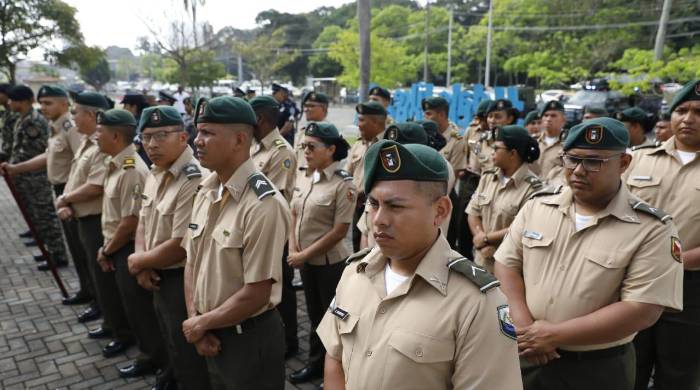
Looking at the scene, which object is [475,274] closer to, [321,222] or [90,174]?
[321,222]

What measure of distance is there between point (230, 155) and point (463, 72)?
3960 centimetres

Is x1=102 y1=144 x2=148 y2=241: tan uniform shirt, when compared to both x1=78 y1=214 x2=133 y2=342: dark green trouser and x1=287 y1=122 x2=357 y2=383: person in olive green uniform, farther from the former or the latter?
x1=287 y1=122 x2=357 y2=383: person in olive green uniform

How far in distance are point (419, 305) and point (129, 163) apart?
3.03m

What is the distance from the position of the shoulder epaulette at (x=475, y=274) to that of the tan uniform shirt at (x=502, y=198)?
210 centimetres

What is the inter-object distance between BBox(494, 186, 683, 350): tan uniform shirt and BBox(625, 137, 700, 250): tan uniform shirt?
841 mm

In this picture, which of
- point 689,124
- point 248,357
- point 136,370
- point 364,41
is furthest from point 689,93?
point 364,41

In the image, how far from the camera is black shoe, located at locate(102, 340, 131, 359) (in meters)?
4.38

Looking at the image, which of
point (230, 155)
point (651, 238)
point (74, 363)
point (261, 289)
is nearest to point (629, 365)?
point (651, 238)

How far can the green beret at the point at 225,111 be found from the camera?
106 inches

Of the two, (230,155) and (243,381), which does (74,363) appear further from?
(230,155)

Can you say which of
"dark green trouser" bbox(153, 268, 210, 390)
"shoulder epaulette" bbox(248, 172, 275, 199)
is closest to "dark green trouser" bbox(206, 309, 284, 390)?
"dark green trouser" bbox(153, 268, 210, 390)

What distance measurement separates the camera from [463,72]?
40000 mm

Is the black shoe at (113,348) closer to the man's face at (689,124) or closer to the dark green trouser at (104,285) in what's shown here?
the dark green trouser at (104,285)

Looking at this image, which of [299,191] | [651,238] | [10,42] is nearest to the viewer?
[651,238]
